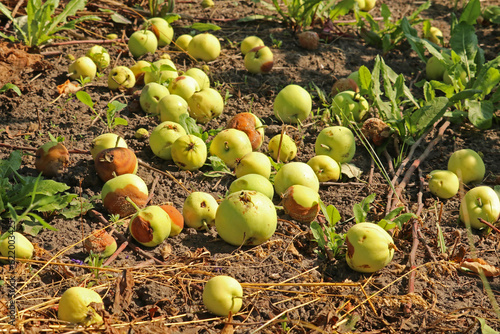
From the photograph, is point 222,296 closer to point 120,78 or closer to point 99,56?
point 120,78

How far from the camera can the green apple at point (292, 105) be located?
4.56 m

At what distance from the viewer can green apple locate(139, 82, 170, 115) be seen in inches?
176

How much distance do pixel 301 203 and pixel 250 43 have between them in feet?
8.71

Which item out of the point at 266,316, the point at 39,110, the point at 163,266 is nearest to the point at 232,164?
the point at 163,266

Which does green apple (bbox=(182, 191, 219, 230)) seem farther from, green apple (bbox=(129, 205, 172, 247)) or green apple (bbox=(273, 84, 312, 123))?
green apple (bbox=(273, 84, 312, 123))

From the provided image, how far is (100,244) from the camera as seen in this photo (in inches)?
117

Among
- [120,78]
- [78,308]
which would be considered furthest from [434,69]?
[78,308]

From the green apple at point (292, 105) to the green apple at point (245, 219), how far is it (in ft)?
5.12

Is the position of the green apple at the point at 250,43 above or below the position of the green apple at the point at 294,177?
above

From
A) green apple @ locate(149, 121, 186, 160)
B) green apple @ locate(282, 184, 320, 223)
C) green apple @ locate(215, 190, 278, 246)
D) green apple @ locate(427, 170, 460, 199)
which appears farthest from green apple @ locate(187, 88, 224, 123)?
green apple @ locate(427, 170, 460, 199)

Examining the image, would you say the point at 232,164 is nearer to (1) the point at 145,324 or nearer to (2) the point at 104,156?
(2) the point at 104,156

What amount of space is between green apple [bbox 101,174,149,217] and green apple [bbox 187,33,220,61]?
237cm

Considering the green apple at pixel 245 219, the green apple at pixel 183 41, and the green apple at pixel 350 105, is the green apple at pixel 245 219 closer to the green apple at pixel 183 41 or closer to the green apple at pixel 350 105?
the green apple at pixel 350 105

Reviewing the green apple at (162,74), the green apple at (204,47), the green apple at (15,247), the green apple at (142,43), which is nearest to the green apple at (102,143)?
the green apple at (15,247)
